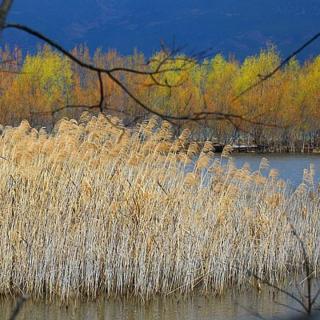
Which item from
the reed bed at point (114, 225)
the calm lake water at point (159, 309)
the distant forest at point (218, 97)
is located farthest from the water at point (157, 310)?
the distant forest at point (218, 97)

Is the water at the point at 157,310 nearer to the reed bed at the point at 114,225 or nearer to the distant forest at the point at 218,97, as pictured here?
the reed bed at the point at 114,225

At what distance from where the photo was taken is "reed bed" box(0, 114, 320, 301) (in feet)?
26.1

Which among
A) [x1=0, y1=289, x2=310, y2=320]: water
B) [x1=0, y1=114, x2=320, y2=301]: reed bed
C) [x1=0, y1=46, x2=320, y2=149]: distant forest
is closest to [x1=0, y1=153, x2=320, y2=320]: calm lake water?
[x1=0, y1=289, x2=310, y2=320]: water

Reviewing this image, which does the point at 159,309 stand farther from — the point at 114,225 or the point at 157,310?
the point at 114,225

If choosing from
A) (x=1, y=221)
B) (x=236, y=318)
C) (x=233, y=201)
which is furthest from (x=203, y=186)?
(x=1, y=221)

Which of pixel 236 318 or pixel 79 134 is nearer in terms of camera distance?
pixel 236 318

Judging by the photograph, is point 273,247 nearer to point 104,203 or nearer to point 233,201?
point 233,201

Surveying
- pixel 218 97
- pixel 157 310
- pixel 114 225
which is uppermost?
pixel 218 97

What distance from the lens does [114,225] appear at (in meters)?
8.12

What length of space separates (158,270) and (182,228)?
0.52 meters

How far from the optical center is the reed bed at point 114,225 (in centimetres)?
796

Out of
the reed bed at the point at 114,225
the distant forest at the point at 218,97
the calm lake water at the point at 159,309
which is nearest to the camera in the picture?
the calm lake water at the point at 159,309

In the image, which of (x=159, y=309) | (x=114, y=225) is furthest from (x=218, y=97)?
(x=159, y=309)

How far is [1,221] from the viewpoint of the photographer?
7.89m
